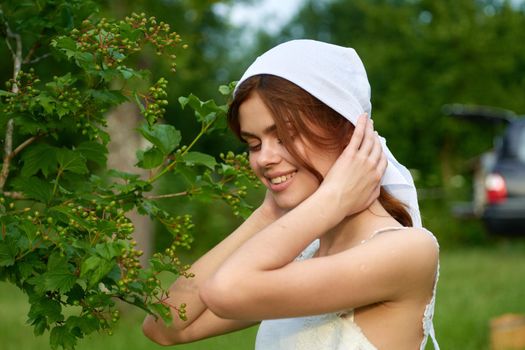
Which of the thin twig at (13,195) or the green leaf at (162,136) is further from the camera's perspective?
the thin twig at (13,195)

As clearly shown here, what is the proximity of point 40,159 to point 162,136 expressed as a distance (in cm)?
39

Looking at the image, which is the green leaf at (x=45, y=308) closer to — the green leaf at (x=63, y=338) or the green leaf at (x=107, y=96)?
the green leaf at (x=63, y=338)

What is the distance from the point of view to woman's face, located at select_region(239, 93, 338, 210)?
2430 mm

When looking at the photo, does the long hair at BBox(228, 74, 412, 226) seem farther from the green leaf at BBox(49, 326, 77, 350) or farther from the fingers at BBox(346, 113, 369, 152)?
the green leaf at BBox(49, 326, 77, 350)

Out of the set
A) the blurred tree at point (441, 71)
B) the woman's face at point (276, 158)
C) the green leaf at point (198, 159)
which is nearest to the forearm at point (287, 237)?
the woman's face at point (276, 158)

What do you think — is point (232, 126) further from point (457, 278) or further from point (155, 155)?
point (457, 278)

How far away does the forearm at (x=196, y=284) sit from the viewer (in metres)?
2.82

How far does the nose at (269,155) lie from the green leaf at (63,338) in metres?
0.68

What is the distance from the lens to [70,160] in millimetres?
2676

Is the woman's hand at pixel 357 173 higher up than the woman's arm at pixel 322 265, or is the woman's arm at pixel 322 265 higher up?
the woman's hand at pixel 357 173

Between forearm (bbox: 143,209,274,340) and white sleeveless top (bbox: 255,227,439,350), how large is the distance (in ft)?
0.77

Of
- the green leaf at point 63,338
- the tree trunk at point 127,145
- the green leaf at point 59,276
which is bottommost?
the tree trunk at point 127,145

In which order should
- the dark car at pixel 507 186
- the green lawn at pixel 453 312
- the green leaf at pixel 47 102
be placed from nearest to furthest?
the green leaf at pixel 47 102
the green lawn at pixel 453 312
the dark car at pixel 507 186

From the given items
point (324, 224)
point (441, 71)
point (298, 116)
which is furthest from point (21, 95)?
point (441, 71)
